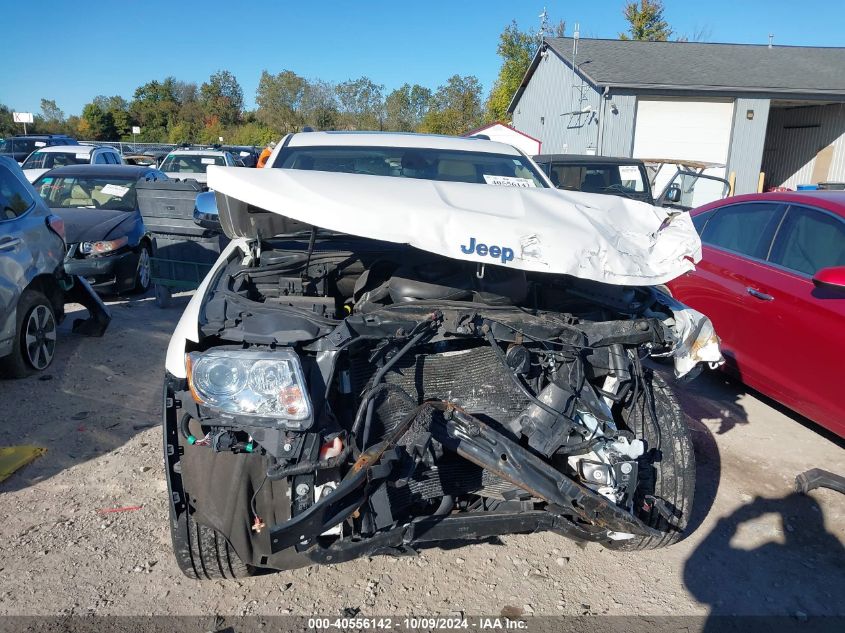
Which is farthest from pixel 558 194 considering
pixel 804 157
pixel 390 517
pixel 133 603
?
pixel 804 157

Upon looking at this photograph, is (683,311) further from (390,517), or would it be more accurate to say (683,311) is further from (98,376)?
(98,376)

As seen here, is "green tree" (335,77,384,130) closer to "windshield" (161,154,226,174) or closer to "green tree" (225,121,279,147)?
"green tree" (225,121,279,147)

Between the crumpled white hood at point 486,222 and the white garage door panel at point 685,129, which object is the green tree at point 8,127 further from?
the crumpled white hood at point 486,222

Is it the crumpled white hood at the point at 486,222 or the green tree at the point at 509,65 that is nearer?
the crumpled white hood at the point at 486,222

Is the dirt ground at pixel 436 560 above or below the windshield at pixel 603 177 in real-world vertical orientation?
below

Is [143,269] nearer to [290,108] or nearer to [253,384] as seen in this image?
[253,384]

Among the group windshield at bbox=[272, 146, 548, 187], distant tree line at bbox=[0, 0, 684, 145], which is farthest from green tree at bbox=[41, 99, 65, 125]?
windshield at bbox=[272, 146, 548, 187]

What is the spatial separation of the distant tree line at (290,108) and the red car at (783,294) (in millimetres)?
38795

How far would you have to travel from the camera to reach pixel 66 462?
3.87 meters

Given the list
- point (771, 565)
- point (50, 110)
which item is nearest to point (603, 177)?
point (771, 565)

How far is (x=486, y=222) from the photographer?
8.36 feet

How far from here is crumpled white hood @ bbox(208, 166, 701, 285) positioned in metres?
2.50

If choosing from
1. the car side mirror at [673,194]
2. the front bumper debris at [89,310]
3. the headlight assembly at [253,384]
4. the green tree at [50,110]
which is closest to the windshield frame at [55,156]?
the front bumper debris at [89,310]

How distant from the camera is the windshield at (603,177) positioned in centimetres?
1120
